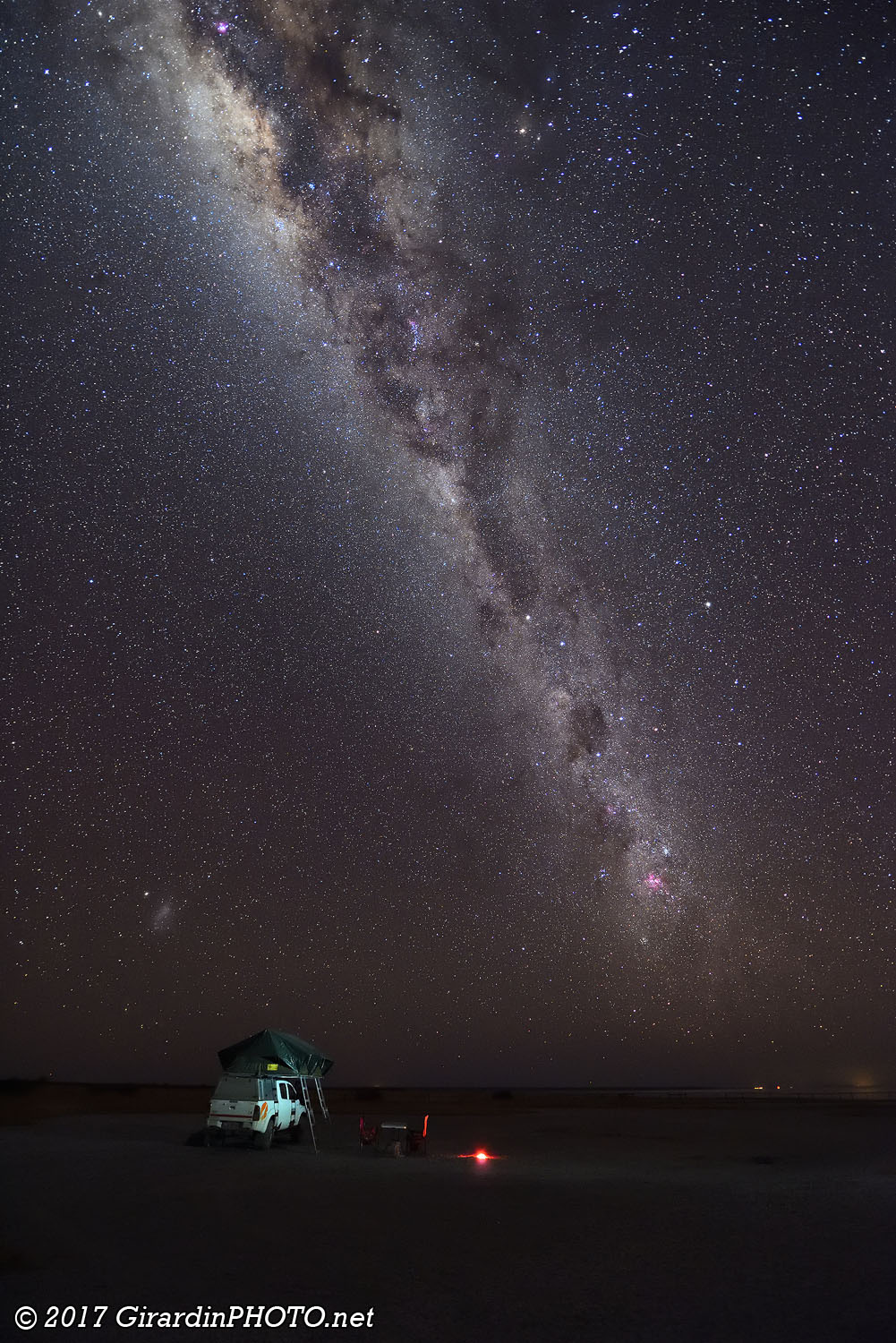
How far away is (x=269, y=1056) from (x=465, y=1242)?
1230cm

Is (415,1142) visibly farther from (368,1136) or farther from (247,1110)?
(247,1110)

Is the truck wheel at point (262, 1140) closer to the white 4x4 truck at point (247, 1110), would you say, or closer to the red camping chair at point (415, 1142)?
the white 4x4 truck at point (247, 1110)

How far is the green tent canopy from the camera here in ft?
69.3

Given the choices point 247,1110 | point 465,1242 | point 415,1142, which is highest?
point 247,1110

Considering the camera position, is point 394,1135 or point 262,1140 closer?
point 262,1140

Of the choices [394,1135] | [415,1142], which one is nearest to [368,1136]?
[394,1135]

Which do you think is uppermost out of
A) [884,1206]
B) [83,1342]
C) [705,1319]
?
[884,1206]

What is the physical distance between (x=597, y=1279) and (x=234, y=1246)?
360 cm

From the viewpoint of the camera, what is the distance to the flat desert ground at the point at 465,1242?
7250 mm

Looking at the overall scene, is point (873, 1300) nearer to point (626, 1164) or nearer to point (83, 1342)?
point (83, 1342)

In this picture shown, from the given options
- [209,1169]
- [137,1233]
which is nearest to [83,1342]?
[137,1233]

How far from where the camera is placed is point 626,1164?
18.4m

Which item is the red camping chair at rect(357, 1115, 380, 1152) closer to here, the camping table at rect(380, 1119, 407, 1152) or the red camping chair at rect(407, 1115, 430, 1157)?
the camping table at rect(380, 1119, 407, 1152)

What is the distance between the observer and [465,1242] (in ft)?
32.8
